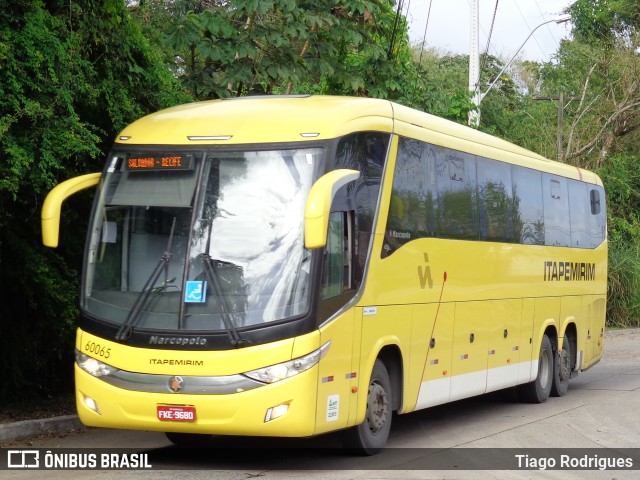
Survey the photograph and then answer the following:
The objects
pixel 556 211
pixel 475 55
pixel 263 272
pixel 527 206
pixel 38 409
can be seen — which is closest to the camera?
pixel 263 272

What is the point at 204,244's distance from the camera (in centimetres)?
984

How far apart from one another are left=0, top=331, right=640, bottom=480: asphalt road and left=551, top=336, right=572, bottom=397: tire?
830 millimetres

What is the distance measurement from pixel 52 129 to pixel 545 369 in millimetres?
9144

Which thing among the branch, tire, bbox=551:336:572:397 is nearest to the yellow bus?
tire, bbox=551:336:572:397

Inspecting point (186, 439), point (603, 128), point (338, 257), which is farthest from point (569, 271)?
point (603, 128)

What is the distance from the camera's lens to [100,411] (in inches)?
391

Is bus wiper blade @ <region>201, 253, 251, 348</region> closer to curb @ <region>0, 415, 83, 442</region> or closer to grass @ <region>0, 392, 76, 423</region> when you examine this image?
curb @ <region>0, 415, 83, 442</region>

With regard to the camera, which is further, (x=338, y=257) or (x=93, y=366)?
(x=338, y=257)

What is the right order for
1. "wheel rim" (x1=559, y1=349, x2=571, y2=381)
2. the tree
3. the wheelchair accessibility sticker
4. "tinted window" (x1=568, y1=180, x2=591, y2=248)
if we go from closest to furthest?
the wheelchair accessibility sticker
the tree
"wheel rim" (x1=559, y1=349, x2=571, y2=381)
"tinted window" (x1=568, y1=180, x2=591, y2=248)

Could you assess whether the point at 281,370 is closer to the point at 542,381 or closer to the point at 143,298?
the point at 143,298

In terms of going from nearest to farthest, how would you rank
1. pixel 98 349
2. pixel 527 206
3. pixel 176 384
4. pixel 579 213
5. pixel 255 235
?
pixel 176 384 < pixel 255 235 < pixel 98 349 < pixel 527 206 < pixel 579 213

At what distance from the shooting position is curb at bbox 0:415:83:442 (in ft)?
37.6

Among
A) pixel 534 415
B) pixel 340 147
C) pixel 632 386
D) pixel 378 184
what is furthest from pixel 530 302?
pixel 340 147

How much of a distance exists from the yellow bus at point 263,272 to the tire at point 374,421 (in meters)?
0.02
